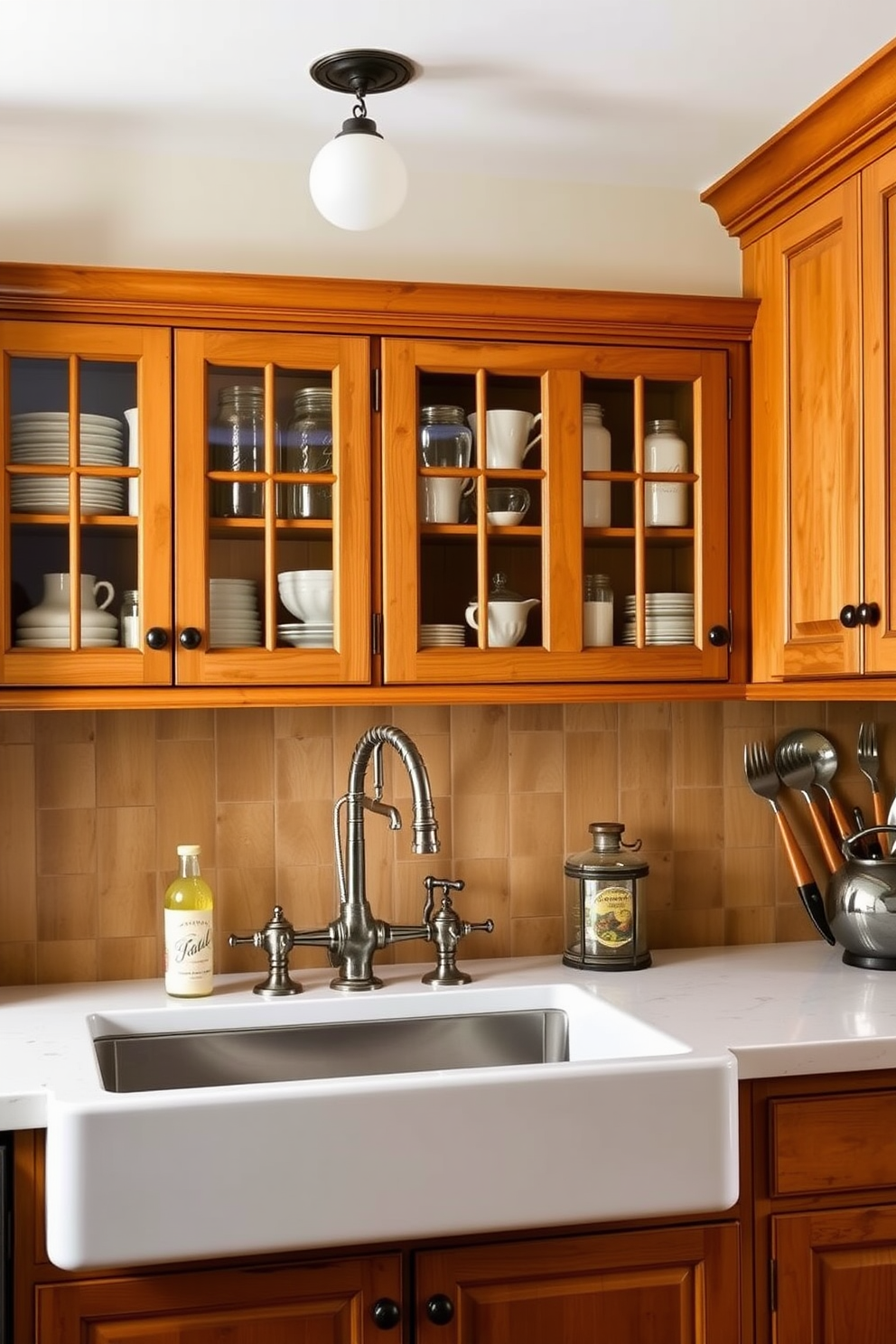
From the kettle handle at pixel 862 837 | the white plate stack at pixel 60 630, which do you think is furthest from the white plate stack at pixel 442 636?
the kettle handle at pixel 862 837

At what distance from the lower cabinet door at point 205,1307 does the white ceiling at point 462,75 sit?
167cm

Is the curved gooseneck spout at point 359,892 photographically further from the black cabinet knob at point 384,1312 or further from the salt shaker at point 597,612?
the black cabinet knob at point 384,1312

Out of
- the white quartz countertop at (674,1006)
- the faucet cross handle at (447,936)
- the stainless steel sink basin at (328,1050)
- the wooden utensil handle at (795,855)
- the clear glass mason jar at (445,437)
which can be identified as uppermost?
the clear glass mason jar at (445,437)

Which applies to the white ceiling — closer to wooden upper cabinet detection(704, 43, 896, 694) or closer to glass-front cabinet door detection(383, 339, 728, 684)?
wooden upper cabinet detection(704, 43, 896, 694)

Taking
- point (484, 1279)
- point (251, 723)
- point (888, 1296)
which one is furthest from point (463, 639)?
point (888, 1296)

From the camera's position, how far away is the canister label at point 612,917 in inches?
94.7

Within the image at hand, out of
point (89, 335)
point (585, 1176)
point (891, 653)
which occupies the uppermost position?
point (89, 335)

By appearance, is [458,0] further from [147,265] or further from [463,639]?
[463,639]

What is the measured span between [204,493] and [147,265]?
0.46m

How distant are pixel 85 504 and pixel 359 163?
670 millimetres

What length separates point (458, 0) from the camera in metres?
1.84

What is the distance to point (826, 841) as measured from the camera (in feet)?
8.62

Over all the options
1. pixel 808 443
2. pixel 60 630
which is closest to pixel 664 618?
pixel 808 443

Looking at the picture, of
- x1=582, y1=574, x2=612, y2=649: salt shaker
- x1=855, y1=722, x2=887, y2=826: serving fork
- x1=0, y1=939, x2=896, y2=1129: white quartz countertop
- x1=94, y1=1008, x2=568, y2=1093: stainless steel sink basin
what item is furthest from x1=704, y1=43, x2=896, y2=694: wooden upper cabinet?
x1=94, y1=1008, x2=568, y2=1093: stainless steel sink basin
